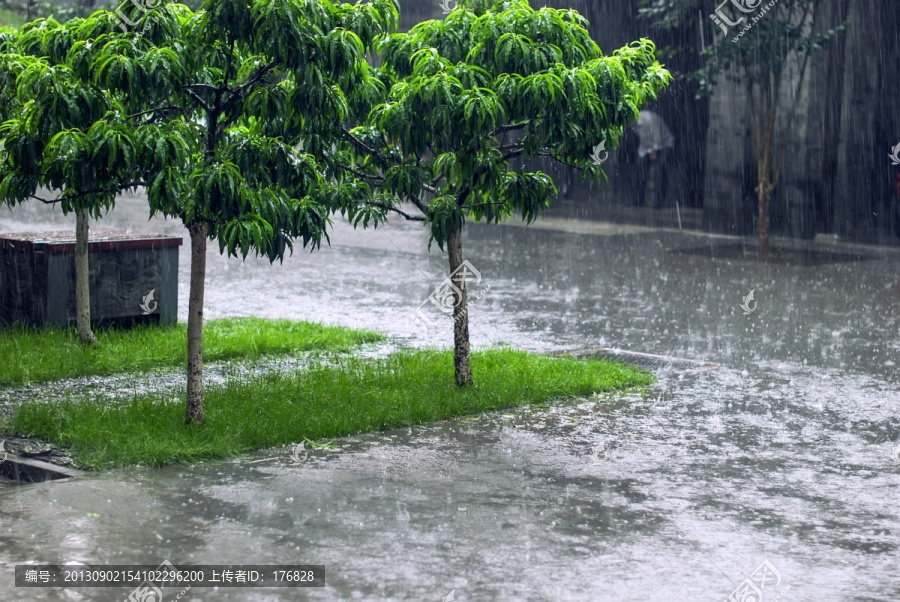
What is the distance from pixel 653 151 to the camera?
23.7 metres

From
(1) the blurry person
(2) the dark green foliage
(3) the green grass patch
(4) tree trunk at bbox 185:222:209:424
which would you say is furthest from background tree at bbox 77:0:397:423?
(1) the blurry person

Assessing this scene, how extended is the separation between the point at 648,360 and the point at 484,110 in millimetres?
4194

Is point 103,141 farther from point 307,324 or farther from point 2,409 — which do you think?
point 307,324

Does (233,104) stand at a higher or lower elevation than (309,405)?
higher

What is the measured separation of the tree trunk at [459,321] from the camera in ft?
28.7

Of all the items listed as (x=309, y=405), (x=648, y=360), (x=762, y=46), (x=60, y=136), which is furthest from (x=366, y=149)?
(x=762, y=46)

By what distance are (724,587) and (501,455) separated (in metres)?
2.40

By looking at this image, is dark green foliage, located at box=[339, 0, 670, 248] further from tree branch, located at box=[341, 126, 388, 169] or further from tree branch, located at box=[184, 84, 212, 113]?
tree branch, located at box=[184, 84, 212, 113]

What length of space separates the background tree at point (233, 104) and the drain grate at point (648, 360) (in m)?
3.97

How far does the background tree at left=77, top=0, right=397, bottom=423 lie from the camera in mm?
6555

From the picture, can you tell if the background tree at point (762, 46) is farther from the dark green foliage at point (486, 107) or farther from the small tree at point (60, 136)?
the small tree at point (60, 136)

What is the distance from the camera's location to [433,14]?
89.7 ft

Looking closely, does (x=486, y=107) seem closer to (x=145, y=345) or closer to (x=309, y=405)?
(x=309, y=405)

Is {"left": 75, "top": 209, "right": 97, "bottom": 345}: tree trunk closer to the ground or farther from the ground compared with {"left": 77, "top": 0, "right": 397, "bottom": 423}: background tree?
closer to the ground
